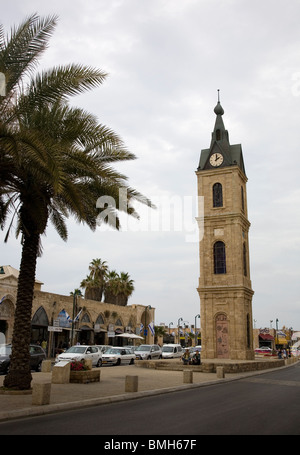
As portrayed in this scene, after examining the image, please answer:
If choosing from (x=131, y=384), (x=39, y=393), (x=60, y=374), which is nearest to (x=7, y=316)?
(x=60, y=374)

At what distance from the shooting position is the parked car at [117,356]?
1277 inches

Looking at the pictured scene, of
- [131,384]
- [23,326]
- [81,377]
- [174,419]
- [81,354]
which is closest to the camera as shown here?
[174,419]

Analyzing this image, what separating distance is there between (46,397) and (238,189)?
108ft

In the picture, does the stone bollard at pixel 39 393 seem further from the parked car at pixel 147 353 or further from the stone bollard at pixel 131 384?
the parked car at pixel 147 353

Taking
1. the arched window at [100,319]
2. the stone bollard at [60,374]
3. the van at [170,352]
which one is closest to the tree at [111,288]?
the arched window at [100,319]

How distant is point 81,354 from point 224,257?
18547 millimetres

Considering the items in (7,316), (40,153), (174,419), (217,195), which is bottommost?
(174,419)

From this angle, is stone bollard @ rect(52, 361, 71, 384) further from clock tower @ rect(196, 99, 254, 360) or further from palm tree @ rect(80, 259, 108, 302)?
palm tree @ rect(80, 259, 108, 302)

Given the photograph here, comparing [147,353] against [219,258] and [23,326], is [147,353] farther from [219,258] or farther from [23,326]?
[23,326]

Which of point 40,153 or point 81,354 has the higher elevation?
point 40,153

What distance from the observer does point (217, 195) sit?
137 feet

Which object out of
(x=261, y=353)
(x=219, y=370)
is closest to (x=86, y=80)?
(x=219, y=370)

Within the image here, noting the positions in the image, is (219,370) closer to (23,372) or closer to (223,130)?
(23,372)

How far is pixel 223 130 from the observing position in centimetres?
4425
